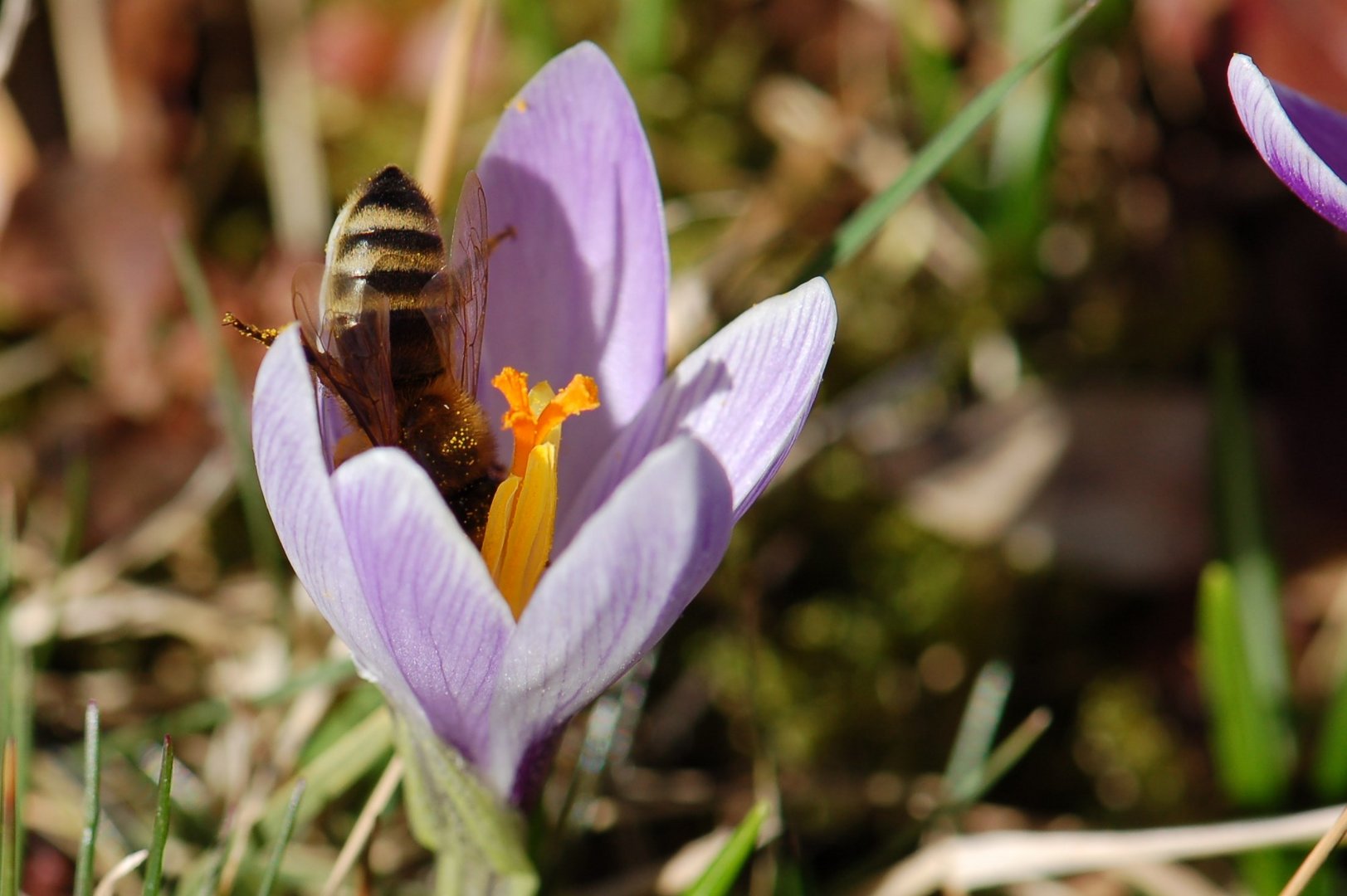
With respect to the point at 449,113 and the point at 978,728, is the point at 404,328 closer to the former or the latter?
the point at 449,113

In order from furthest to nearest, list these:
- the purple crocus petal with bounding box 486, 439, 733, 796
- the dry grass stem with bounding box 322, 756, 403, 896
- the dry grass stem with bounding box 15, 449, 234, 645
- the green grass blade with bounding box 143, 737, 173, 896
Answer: the dry grass stem with bounding box 15, 449, 234, 645 < the dry grass stem with bounding box 322, 756, 403, 896 < the green grass blade with bounding box 143, 737, 173, 896 < the purple crocus petal with bounding box 486, 439, 733, 796

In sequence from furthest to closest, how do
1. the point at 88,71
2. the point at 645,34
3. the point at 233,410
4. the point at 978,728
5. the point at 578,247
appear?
the point at 88,71 < the point at 645,34 < the point at 978,728 < the point at 233,410 < the point at 578,247

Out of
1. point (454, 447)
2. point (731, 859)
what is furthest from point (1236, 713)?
point (454, 447)

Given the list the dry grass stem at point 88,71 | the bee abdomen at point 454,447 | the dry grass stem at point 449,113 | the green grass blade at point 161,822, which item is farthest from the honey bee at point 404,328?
the dry grass stem at point 88,71

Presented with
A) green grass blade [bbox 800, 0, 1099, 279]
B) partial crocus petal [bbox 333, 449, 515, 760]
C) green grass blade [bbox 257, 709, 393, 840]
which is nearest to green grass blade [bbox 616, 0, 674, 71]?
green grass blade [bbox 800, 0, 1099, 279]

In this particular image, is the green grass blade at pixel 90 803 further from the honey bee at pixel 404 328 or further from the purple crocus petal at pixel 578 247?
the purple crocus petal at pixel 578 247

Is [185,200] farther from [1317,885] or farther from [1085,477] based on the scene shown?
[1317,885]

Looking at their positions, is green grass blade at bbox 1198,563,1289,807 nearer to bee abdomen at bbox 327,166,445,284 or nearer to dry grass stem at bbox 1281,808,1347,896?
dry grass stem at bbox 1281,808,1347,896
